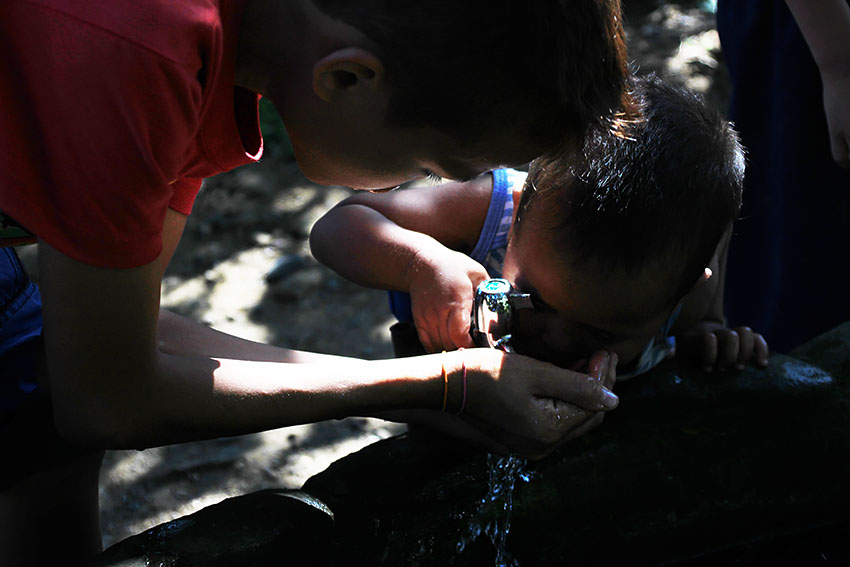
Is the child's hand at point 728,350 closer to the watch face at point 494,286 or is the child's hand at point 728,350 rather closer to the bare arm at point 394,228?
the watch face at point 494,286

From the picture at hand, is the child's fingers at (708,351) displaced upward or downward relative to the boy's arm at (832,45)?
downward

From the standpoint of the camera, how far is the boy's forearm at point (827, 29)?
1744mm

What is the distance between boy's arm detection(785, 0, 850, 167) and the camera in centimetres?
175

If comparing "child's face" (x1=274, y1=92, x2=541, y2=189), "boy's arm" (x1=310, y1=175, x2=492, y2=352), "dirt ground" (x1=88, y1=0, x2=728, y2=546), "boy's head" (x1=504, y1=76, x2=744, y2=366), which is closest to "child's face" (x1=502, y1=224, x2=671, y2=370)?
"boy's head" (x1=504, y1=76, x2=744, y2=366)

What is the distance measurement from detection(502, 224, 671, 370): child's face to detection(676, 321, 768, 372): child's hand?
0.43ft

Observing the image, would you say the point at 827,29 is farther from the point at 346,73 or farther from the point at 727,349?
the point at 346,73

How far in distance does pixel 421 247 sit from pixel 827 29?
90 centimetres

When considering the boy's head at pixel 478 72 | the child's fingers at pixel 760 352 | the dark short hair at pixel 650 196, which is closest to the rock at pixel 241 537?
the boy's head at pixel 478 72

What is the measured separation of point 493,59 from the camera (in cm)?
118

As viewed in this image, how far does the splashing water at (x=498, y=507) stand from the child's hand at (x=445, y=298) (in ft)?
0.82

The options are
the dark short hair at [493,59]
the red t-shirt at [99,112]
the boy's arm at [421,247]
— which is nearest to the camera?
the red t-shirt at [99,112]

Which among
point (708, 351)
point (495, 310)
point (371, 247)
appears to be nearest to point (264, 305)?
point (371, 247)

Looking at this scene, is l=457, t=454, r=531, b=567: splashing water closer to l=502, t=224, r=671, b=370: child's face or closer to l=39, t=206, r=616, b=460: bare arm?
l=39, t=206, r=616, b=460: bare arm

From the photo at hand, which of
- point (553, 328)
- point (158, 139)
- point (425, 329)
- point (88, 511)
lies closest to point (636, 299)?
point (553, 328)
